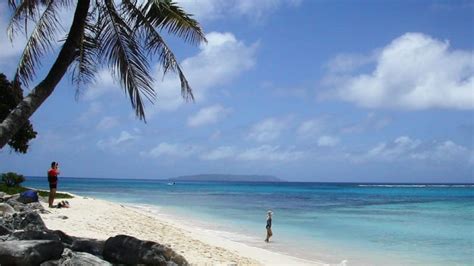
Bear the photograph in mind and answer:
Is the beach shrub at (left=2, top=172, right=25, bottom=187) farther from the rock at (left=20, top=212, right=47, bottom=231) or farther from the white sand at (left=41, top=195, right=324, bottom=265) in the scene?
the rock at (left=20, top=212, right=47, bottom=231)

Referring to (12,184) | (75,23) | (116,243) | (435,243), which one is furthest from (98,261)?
(12,184)

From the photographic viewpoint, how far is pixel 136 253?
6762 millimetres

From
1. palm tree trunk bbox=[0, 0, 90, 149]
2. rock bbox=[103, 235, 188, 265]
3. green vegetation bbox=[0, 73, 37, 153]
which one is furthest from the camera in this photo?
green vegetation bbox=[0, 73, 37, 153]

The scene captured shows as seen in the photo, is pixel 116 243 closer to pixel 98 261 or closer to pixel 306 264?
pixel 98 261

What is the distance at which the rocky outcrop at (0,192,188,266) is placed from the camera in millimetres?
5949

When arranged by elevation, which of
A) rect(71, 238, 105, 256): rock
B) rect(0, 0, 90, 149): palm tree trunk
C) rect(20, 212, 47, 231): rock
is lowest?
rect(71, 238, 105, 256): rock

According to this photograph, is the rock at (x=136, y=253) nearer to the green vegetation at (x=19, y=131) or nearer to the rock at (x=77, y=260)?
the rock at (x=77, y=260)

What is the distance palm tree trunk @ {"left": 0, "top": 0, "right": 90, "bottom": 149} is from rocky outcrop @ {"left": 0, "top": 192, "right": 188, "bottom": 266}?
1267 millimetres

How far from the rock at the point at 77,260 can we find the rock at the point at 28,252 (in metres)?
0.08

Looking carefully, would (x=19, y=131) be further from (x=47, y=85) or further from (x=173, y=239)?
(x=47, y=85)

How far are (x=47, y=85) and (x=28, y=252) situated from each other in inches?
74.0

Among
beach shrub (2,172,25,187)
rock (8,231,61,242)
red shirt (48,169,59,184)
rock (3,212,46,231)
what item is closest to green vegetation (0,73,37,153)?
beach shrub (2,172,25,187)

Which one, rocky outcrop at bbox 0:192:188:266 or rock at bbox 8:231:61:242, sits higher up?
rock at bbox 8:231:61:242

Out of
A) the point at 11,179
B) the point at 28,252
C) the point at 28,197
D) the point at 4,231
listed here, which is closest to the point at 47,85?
the point at 28,252
